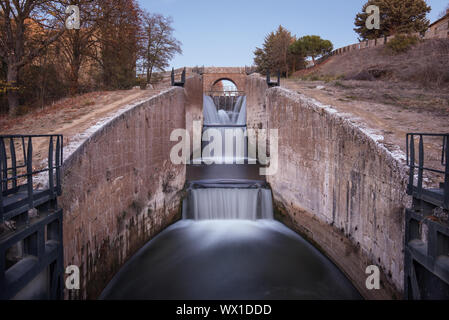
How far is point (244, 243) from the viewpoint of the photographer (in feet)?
26.8

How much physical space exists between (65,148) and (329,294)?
613cm

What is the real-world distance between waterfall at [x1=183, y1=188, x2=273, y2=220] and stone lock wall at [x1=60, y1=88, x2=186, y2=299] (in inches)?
25.3

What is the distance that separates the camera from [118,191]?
6.70m

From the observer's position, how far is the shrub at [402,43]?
71.6ft

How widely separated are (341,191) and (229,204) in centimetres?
455

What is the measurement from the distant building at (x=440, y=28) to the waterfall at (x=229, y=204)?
22.4 meters

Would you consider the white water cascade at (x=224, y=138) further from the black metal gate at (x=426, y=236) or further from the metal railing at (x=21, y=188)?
the black metal gate at (x=426, y=236)

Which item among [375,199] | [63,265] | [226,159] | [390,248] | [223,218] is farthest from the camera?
[226,159]

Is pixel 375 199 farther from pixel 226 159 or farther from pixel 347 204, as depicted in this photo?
pixel 226 159

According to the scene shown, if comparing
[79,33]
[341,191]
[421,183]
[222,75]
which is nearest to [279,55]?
[222,75]

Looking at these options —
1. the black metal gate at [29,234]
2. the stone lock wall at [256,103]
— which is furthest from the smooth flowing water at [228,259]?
the stone lock wall at [256,103]

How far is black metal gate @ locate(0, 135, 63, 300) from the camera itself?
10.3 ft
